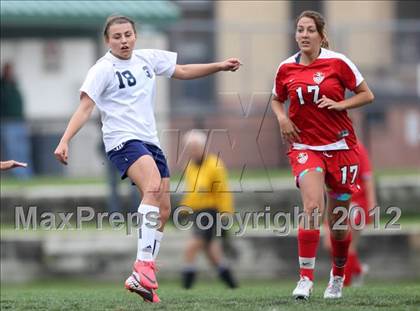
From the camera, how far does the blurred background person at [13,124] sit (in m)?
20.9

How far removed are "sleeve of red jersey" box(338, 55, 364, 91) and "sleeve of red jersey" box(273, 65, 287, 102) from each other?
0.47 metres

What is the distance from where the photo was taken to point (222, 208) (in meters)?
17.3

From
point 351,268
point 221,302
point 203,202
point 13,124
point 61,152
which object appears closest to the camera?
point 61,152

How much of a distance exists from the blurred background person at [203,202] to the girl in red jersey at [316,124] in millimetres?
6618

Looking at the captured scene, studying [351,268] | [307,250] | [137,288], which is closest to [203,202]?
[351,268]

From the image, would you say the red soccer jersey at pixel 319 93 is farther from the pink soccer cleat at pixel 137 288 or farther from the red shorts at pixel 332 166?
the pink soccer cleat at pixel 137 288

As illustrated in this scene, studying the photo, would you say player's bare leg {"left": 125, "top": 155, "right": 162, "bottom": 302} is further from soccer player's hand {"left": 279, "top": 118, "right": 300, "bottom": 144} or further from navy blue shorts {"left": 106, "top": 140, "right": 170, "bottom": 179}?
soccer player's hand {"left": 279, "top": 118, "right": 300, "bottom": 144}

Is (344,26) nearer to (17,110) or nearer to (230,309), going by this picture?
(17,110)

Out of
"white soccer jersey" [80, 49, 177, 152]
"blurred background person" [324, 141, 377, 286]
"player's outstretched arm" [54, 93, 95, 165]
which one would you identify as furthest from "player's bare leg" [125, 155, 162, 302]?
"blurred background person" [324, 141, 377, 286]

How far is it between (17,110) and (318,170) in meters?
12.3

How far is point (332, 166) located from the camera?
10180mm

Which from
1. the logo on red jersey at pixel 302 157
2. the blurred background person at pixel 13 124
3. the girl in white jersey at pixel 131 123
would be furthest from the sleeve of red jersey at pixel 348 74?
the blurred background person at pixel 13 124

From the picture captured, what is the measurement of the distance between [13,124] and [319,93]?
11.9m

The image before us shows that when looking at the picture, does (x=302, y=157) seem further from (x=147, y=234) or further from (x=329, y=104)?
(x=147, y=234)
